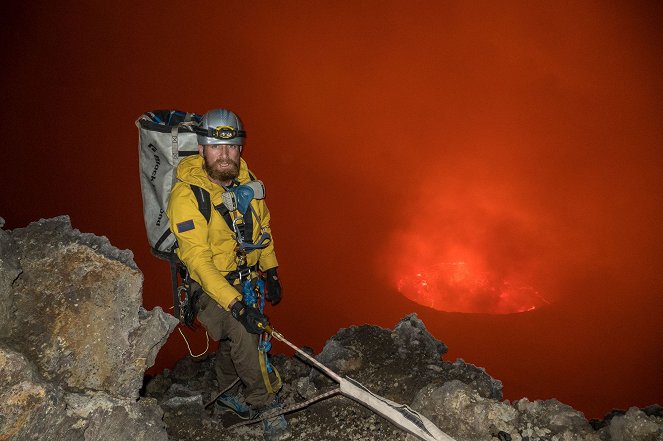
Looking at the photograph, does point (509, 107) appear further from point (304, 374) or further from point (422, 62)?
point (304, 374)

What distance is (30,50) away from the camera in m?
26.2

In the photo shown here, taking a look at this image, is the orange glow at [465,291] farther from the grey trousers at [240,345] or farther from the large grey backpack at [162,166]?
the large grey backpack at [162,166]

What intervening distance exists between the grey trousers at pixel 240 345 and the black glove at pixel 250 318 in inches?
19.3

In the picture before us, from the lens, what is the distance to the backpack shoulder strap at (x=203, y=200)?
4.68 m

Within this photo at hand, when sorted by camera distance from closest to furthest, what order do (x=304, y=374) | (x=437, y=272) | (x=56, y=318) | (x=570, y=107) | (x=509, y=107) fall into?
(x=56, y=318), (x=304, y=374), (x=437, y=272), (x=570, y=107), (x=509, y=107)

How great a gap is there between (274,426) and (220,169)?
301cm

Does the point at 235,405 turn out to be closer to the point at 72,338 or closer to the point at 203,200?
the point at 72,338

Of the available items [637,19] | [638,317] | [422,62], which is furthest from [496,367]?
[637,19]

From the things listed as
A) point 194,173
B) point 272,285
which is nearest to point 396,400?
point 272,285

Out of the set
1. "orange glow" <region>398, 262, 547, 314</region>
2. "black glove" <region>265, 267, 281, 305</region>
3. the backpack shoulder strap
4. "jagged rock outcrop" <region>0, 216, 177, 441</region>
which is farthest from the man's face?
"orange glow" <region>398, 262, 547, 314</region>

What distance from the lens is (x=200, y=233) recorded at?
4.64 meters

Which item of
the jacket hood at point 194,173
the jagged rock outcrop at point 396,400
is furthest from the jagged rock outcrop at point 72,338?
the jagged rock outcrop at point 396,400

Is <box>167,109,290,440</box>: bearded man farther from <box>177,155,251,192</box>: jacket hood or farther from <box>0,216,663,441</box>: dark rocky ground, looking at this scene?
<box>0,216,663,441</box>: dark rocky ground

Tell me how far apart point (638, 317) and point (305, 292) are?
9055 millimetres
